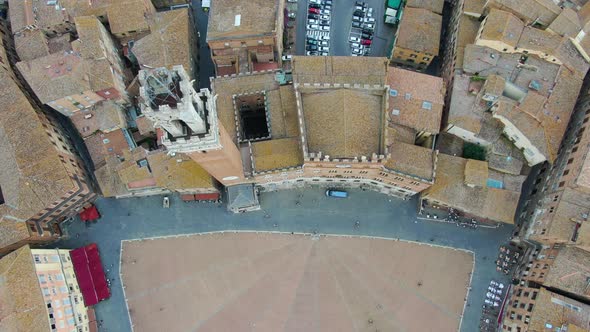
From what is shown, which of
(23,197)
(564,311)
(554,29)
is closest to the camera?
(564,311)

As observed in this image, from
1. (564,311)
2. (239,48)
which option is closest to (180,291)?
(239,48)

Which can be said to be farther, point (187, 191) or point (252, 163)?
point (187, 191)

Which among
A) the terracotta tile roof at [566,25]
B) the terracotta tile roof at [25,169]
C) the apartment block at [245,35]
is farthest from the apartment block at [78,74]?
the terracotta tile roof at [566,25]

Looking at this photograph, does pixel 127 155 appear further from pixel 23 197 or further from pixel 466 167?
pixel 466 167

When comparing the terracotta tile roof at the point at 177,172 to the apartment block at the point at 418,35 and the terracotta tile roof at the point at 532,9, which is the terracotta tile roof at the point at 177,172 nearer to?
the apartment block at the point at 418,35

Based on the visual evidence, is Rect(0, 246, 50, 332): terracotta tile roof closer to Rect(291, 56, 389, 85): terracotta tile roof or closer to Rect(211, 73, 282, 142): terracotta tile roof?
Rect(211, 73, 282, 142): terracotta tile roof

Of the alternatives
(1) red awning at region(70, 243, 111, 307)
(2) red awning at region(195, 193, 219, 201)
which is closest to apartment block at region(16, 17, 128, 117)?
(2) red awning at region(195, 193, 219, 201)

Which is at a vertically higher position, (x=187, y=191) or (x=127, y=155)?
(x=127, y=155)
